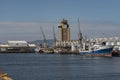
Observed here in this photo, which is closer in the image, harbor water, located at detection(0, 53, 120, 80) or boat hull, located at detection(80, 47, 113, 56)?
harbor water, located at detection(0, 53, 120, 80)

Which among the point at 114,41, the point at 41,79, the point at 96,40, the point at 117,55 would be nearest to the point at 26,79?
the point at 41,79

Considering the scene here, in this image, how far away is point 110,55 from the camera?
141 metres

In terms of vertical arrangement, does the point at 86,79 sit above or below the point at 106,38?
below

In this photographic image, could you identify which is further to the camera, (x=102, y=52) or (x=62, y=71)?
(x=102, y=52)

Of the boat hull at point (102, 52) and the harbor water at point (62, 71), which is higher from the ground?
the boat hull at point (102, 52)

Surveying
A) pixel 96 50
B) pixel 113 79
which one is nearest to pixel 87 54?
pixel 96 50

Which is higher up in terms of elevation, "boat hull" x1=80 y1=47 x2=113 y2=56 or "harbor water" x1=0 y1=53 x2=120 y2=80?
"boat hull" x1=80 y1=47 x2=113 y2=56

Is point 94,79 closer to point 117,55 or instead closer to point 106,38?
point 117,55

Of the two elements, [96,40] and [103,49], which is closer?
[103,49]

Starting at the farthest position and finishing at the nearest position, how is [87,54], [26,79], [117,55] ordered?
[87,54], [117,55], [26,79]

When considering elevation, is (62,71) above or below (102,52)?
below

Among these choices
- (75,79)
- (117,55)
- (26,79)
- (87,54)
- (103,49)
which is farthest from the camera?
(87,54)

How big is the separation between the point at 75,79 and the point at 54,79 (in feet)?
8.34

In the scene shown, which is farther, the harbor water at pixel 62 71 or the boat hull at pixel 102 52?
the boat hull at pixel 102 52
